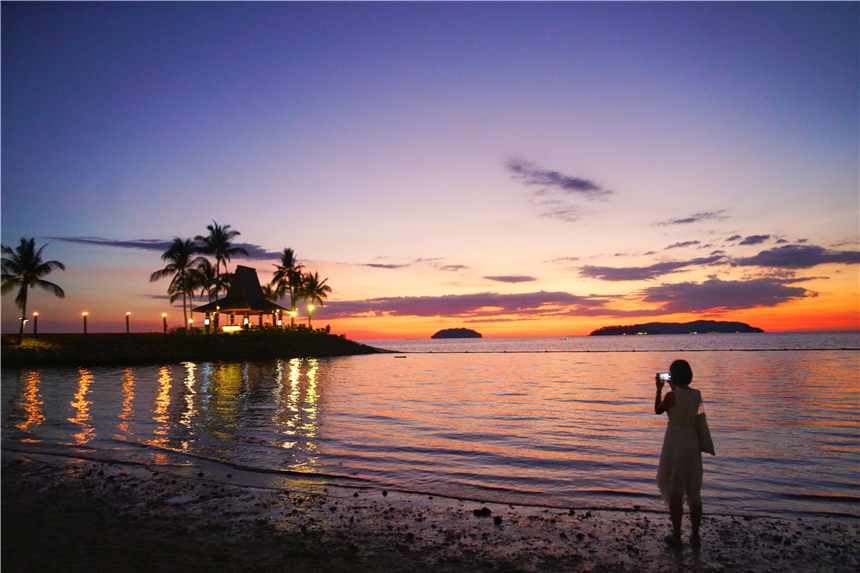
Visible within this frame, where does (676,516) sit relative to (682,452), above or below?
below

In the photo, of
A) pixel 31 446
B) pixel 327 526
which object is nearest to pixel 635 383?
pixel 327 526

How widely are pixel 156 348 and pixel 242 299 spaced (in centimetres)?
1161

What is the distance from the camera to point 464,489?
7754 mm

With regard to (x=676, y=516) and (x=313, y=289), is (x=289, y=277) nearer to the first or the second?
(x=313, y=289)

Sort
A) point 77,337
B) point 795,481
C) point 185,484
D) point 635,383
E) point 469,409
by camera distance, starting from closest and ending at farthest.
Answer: point 185,484 → point 795,481 → point 469,409 → point 635,383 → point 77,337

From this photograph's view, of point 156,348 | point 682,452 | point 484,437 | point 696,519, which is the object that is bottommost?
point 156,348

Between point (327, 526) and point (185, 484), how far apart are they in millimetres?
3300

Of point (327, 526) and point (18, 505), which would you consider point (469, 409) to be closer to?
point (327, 526)

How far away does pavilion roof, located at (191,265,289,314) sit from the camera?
57.9 metres

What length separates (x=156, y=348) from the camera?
164ft

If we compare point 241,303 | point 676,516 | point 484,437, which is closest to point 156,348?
point 241,303

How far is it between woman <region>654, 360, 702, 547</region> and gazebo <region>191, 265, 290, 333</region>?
58412mm

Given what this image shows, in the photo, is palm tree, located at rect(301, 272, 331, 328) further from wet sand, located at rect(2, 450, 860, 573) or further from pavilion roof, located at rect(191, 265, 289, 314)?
wet sand, located at rect(2, 450, 860, 573)

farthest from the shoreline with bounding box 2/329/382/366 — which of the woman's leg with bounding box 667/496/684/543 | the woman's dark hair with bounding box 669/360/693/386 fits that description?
the woman's dark hair with bounding box 669/360/693/386
